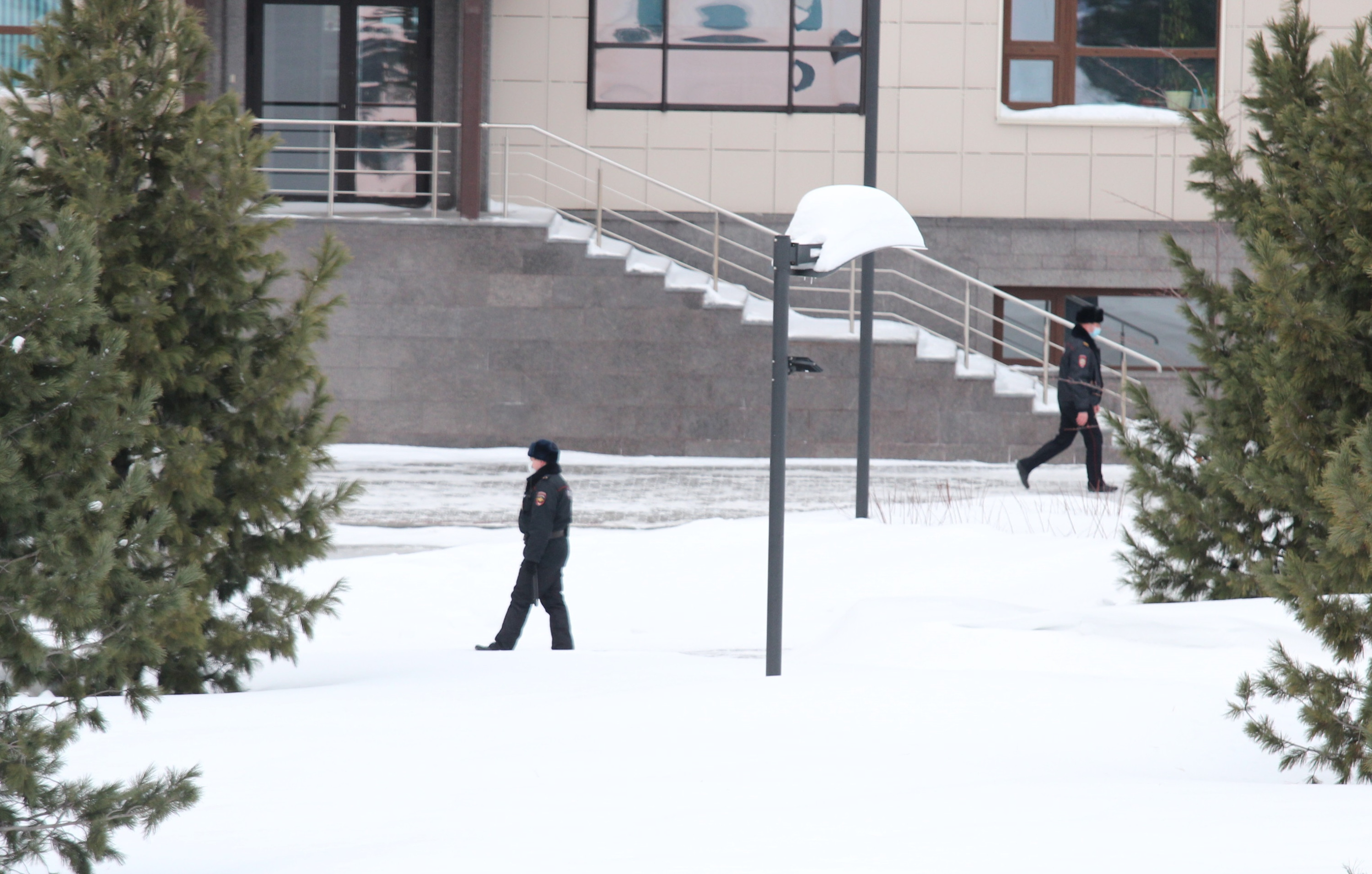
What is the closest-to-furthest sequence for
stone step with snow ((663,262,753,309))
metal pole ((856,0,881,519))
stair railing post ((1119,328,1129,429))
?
1. metal pole ((856,0,881,519))
2. stair railing post ((1119,328,1129,429))
3. stone step with snow ((663,262,753,309))

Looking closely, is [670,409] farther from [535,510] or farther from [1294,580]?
[1294,580]

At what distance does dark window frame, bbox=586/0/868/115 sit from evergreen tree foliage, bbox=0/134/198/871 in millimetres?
15124

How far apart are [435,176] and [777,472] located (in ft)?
38.6

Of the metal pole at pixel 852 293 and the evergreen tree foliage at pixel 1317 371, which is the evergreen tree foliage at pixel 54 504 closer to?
the evergreen tree foliage at pixel 1317 371

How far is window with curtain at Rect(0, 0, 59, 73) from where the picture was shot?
18.0m

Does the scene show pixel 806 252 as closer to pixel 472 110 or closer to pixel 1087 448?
pixel 1087 448

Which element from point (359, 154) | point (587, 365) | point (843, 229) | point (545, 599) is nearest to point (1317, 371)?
point (843, 229)

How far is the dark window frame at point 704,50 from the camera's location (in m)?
18.4

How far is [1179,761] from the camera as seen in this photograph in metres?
4.74

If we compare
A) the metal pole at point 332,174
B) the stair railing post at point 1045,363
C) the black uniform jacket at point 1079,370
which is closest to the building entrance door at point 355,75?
the metal pole at point 332,174

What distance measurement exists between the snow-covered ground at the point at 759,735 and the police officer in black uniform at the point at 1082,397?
3979 mm

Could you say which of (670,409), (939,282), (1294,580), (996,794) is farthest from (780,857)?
(939,282)

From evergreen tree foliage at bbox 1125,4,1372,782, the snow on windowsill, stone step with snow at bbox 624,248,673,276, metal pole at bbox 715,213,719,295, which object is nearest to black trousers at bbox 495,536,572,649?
evergreen tree foliage at bbox 1125,4,1372,782

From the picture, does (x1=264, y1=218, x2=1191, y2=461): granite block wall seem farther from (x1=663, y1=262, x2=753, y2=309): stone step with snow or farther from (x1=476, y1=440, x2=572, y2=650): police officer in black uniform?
(x1=476, y1=440, x2=572, y2=650): police officer in black uniform
